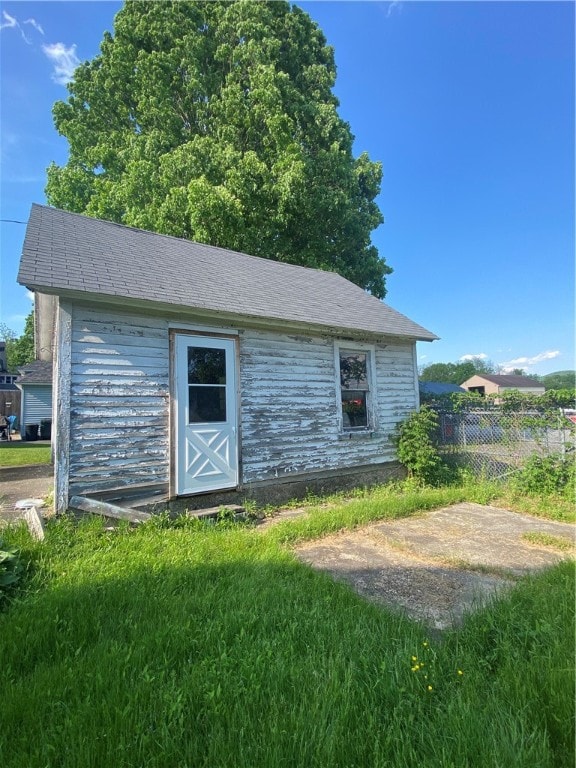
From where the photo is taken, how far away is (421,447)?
27.8ft

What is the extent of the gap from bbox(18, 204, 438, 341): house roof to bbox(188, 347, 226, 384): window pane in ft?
2.35

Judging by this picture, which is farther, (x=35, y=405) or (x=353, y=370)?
(x=35, y=405)

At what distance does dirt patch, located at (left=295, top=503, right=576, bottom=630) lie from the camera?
3.47 meters

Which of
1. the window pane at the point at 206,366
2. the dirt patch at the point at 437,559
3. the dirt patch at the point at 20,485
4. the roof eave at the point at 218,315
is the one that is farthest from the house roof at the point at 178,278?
the dirt patch at the point at 437,559

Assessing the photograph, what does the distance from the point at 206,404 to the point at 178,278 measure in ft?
7.69

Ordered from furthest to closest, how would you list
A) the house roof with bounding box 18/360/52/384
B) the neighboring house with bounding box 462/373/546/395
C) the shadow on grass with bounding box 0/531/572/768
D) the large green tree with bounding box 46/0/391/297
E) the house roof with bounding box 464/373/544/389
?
1. the house roof with bounding box 464/373/544/389
2. the neighboring house with bounding box 462/373/546/395
3. the house roof with bounding box 18/360/52/384
4. the large green tree with bounding box 46/0/391/297
5. the shadow on grass with bounding box 0/531/572/768

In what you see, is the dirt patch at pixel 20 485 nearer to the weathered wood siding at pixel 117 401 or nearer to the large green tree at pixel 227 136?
the weathered wood siding at pixel 117 401

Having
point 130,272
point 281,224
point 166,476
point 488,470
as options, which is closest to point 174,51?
point 281,224

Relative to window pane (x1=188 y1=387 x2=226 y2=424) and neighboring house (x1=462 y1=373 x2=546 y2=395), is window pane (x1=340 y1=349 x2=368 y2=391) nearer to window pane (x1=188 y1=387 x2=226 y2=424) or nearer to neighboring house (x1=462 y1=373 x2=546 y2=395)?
window pane (x1=188 y1=387 x2=226 y2=424)

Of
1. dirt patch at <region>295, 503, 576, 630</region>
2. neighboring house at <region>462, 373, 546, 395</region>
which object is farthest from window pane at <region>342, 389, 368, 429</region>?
neighboring house at <region>462, 373, 546, 395</region>

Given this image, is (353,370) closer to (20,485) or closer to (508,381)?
(20,485)

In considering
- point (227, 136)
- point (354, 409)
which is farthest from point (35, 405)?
point (354, 409)

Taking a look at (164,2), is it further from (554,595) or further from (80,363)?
(554,595)

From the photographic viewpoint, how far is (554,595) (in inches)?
124
